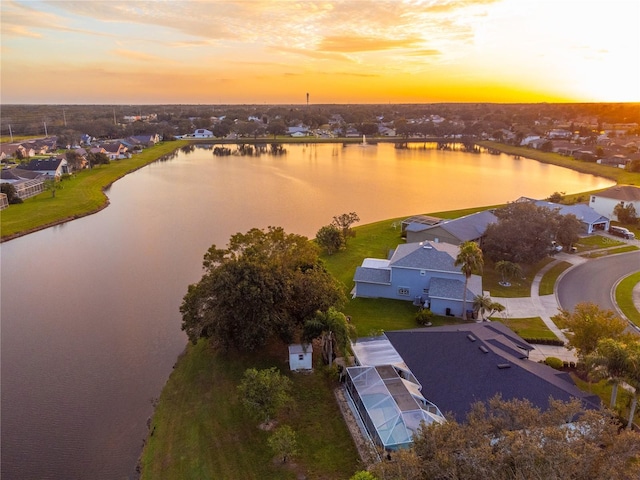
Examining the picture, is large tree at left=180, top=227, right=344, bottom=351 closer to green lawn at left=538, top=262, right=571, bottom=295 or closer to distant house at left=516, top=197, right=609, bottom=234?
green lawn at left=538, top=262, right=571, bottom=295

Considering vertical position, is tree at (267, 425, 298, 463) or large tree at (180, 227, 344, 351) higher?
large tree at (180, 227, 344, 351)

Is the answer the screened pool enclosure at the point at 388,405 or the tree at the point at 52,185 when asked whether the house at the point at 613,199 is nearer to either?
the screened pool enclosure at the point at 388,405

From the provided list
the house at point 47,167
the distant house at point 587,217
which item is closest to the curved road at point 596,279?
the distant house at point 587,217

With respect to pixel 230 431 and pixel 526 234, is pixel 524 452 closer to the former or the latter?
pixel 230 431

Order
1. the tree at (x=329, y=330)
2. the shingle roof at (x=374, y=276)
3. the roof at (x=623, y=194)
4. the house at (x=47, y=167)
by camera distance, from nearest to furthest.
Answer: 1. the tree at (x=329, y=330)
2. the shingle roof at (x=374, y=276)
3. the roof at (x=623, y=194)
4. the house at (x=47, y=167)

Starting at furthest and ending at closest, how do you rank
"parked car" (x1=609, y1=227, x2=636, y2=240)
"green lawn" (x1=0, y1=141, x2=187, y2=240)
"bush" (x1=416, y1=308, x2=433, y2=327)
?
"green lawn" (x1=0, y1=141, x2=187, y2=240)
"parked car" (x1=609, y1=227, x2=636, y2=240)
"bush" (x1=416, y1=308, x2=433, y2=327)

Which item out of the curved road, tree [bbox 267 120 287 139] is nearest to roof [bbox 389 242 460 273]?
the curved road

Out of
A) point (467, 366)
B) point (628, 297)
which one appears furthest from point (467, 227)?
point (467, 366)
